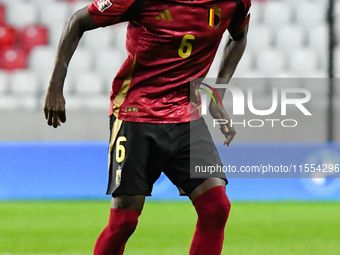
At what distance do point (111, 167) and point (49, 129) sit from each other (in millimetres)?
4098

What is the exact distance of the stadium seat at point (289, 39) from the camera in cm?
850

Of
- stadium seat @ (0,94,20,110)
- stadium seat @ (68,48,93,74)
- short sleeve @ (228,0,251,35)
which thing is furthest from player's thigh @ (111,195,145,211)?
stadium seat @ (68,48,93,74)

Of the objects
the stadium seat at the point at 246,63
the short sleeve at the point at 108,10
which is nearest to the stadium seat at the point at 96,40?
the stadium seat at the point at 246,63

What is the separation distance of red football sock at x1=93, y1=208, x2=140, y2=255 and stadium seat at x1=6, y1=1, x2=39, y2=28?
6.57 metres

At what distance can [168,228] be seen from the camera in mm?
4855

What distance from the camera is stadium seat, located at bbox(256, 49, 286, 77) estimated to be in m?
8.29

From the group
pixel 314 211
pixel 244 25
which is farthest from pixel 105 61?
pixel 244 25

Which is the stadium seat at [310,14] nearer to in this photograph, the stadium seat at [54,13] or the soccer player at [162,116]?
the stadium seat at [54,13]

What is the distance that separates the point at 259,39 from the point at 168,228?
4.49m

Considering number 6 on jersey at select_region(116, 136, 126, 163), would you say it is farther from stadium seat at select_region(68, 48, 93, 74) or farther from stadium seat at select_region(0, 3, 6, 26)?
stadium seat at select_region(0, 3, 6, 26)

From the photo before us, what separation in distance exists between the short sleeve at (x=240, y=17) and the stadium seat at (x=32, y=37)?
603 centimetres

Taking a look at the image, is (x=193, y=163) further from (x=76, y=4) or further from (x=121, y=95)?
(x=76, y=4)

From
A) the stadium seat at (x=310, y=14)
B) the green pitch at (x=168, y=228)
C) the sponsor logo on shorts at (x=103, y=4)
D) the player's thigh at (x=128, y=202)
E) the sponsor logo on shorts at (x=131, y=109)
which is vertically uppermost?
the sponsor logo on shorts at (x=103, y=4)

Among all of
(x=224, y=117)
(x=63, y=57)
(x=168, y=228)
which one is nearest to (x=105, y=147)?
(x=168, y=228)
